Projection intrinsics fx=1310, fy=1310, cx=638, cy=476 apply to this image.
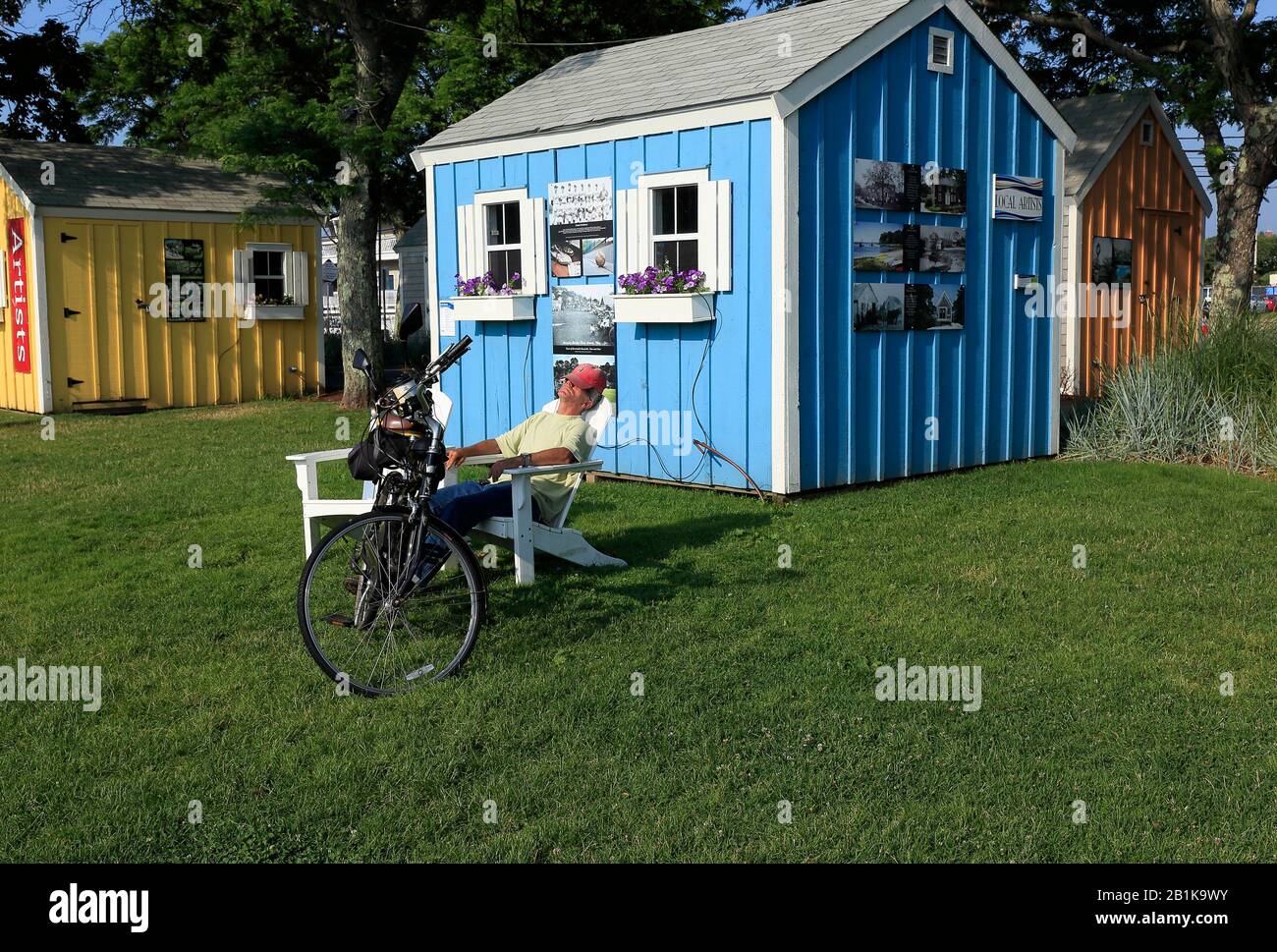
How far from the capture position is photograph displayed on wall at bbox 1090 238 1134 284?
17.6m

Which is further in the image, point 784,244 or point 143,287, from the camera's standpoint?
point 143,287

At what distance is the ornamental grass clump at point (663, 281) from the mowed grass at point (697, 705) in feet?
6.94

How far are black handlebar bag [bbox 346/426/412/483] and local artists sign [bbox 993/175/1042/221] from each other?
24.3 ft

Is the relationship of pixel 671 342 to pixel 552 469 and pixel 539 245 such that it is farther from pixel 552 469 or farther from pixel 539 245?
pixel 552 469

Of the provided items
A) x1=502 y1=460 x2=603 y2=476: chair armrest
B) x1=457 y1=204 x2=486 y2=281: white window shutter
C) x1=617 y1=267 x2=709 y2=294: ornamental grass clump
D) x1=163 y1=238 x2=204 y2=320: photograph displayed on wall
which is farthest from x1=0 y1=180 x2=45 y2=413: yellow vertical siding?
x1=502 y1=460 x2=603 y2=476: chair armrest

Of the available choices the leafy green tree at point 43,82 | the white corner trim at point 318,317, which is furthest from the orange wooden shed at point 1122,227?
the leafy green tree at point 43,82

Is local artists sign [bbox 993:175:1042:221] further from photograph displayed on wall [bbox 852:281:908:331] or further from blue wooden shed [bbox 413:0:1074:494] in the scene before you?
photograph displayed on wall [bbox 852:281:908:331]

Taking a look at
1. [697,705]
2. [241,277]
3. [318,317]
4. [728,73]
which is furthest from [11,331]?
[697,705]

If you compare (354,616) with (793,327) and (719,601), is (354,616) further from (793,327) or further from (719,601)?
(793,327)

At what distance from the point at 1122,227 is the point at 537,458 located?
1343 cm

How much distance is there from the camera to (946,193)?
36.2 feet

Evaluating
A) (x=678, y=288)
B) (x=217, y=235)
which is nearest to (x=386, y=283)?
(x=217, y=235)

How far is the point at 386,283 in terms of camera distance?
55312 millimetres

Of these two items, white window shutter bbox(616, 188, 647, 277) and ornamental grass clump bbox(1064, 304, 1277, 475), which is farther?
ornamental grass clump bbox(1064, 304, 1277, 475)
